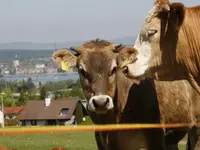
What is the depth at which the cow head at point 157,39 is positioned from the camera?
8.07 metres

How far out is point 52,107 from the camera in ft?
331

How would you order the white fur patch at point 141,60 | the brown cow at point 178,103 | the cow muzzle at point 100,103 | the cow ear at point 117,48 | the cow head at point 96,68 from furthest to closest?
the brown cow at point 178,103 < the cow ear at point 117,48 < the cow head at point 96,68 < the cow muzzle at point 100,103 < the white fur patch at point 141,60

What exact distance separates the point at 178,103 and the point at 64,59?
8.47ft

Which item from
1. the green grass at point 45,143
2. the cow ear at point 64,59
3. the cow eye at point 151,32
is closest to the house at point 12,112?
the green grass at point 45,143

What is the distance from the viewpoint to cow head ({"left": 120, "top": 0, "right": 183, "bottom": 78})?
807cm

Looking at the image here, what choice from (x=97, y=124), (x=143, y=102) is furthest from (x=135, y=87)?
(x=97, y=124)

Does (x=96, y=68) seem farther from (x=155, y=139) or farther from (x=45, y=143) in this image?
(x=45, y=143)

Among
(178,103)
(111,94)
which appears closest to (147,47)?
(111,94)

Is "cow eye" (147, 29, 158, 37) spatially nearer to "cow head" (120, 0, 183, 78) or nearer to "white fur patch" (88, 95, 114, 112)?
"cow head" (120, 0, 183, 78)

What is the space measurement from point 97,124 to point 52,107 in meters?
91.0

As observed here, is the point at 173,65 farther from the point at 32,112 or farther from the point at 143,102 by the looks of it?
the point at 32,112

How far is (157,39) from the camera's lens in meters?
8.28

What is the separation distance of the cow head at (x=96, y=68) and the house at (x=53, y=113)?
278ft

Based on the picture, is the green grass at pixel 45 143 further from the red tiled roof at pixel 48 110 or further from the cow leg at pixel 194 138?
the red tiled roof at pixel 48 110
